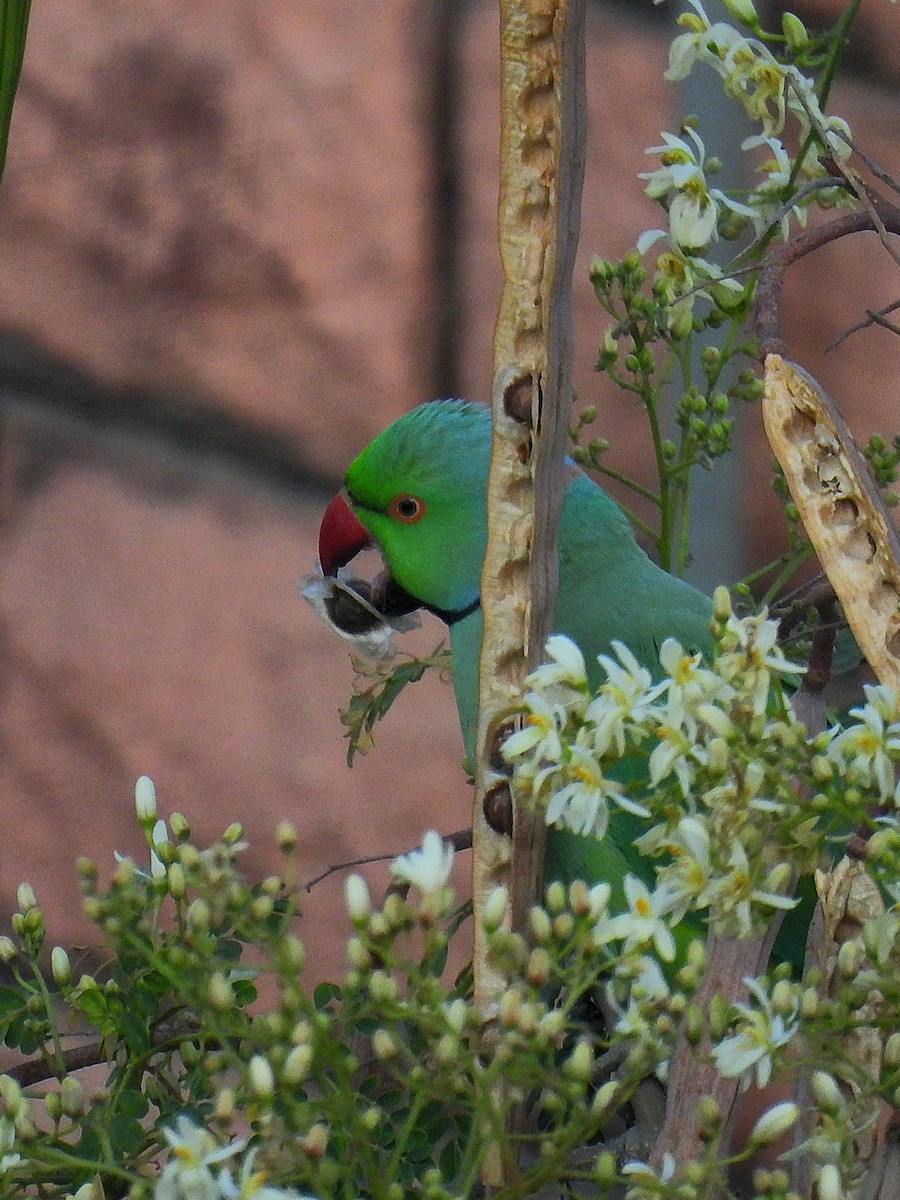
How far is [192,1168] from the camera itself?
364 mm

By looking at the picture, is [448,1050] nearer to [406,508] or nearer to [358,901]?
[358,901]

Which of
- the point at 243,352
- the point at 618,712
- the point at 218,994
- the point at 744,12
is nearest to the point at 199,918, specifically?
the point at 218,994

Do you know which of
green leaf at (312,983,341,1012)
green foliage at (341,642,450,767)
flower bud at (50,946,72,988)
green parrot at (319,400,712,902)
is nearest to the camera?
flower bud at (50,946,72,988)

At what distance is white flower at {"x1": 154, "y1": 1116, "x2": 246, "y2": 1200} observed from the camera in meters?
0.36

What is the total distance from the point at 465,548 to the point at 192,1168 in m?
0.55

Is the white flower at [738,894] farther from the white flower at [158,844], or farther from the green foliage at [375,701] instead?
the green foliage at [375,701]

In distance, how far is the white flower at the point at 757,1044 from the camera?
0.36m

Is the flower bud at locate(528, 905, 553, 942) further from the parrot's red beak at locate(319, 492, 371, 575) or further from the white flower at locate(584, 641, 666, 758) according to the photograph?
the parrot's red beak at locate(319, 492, 371, 575)

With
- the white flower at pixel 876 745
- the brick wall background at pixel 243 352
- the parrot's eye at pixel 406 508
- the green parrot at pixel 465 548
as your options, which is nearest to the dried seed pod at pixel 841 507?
the white flower at pixel 876 745

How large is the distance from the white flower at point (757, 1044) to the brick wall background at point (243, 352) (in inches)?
27.4

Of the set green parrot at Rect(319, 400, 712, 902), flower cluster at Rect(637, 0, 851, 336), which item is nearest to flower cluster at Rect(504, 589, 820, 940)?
flower cluster at Rect(637, 0, 851, 336)

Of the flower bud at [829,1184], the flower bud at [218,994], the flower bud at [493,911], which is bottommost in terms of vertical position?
the flower bud at [218,994]

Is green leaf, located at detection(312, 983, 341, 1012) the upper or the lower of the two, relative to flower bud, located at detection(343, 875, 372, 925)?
lower

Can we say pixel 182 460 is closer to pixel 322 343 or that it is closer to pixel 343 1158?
pixel 322 343
